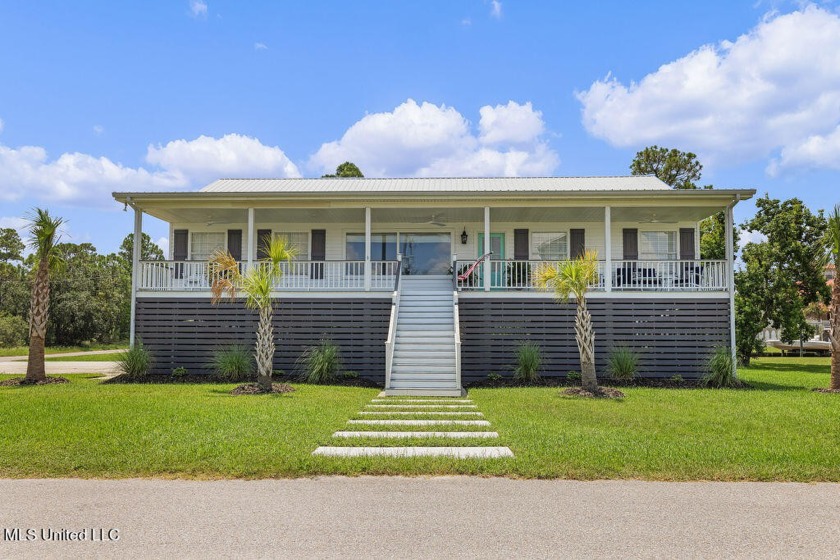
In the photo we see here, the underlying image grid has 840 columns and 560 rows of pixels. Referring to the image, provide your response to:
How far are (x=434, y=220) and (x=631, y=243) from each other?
595 cm

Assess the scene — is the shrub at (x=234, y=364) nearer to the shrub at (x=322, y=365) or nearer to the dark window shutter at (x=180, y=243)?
the shrub at (x=322, y=365)

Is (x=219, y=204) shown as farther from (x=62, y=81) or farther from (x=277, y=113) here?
(x=62, y=81)

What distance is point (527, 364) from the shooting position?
13961 mm

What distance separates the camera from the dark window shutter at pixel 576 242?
58.0ft

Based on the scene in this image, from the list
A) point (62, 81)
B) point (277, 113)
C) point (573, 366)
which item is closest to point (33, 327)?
point (62, 81)

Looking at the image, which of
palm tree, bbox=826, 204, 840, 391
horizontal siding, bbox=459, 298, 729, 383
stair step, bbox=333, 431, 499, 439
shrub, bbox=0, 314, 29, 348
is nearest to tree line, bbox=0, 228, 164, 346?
shrub, bbox=0, 314, 29, 348

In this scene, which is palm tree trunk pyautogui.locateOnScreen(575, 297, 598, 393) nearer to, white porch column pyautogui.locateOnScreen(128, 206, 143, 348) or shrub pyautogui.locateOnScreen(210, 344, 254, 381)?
shrub pyautogui.locateOnScreen(210, 344, 254, 381)

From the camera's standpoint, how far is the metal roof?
1847cm

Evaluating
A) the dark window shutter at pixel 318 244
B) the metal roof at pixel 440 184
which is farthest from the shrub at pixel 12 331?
the dark window shutter at pixel 318 244

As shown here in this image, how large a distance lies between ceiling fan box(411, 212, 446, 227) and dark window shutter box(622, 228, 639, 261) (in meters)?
5.46

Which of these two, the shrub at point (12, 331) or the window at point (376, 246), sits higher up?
the window at point (376, 246)

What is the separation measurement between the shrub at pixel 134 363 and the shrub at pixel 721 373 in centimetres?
1335

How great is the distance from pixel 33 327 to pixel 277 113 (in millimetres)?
8745

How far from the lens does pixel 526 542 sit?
3820 mm
